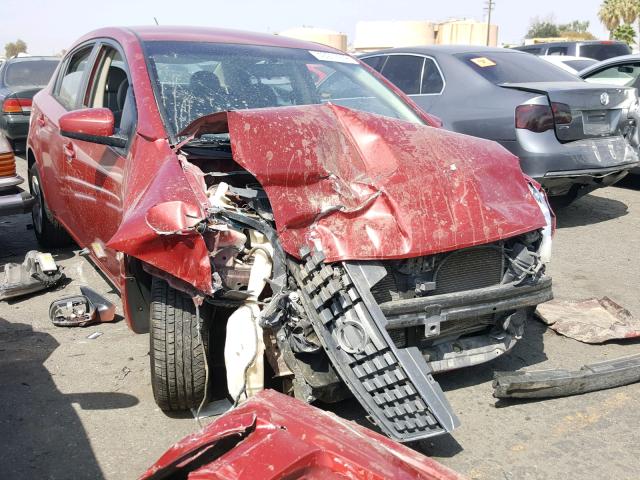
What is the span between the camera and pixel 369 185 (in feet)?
10.4

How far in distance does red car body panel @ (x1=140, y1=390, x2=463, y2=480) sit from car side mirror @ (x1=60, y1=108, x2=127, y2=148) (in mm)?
2044

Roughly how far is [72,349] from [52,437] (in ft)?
3.50

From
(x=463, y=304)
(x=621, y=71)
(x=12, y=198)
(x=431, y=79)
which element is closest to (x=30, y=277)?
(x=12, y=198)

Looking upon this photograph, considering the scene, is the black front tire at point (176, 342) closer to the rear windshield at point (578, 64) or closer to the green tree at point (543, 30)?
the rear windshield at point (578, 64)

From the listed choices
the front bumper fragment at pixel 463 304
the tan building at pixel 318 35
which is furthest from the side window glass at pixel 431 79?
the tan building at pixel 318 35

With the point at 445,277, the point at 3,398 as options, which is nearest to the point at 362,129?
the point at 445,277

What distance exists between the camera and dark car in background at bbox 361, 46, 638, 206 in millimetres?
6324

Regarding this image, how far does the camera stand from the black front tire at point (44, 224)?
235 inches

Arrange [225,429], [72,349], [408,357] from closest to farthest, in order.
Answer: [225,429] < [408,357] < [72,349]

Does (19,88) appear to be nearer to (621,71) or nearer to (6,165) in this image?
(6,165)

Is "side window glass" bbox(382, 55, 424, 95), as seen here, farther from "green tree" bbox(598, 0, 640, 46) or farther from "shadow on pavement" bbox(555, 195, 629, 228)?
"green tree" bbox(598, 0, 640, 46)


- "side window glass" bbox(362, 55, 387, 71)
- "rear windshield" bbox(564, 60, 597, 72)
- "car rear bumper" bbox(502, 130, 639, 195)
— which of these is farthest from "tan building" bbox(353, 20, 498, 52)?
"car rear bumper" bbox(502, 130, 639, 195)

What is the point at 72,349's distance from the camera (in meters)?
4.19

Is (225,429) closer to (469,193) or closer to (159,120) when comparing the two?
(469,193)
